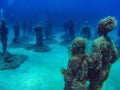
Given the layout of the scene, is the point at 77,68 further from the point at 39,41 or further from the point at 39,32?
the point at 39,41

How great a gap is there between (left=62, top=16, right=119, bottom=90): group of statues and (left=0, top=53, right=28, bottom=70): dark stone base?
25.4ft

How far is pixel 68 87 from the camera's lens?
397 inches

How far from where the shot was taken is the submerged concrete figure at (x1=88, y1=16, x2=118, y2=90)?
9.98 meters

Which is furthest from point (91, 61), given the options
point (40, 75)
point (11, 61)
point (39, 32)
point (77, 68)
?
point (39, 32)

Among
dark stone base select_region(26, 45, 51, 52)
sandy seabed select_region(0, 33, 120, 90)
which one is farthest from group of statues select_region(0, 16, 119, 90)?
dark stone base select_region(26, 45, 51, 52)

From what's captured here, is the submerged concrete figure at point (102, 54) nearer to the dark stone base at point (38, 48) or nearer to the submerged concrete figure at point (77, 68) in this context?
the submerged concrete figure at point (77, 68)

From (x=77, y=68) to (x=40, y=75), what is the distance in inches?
255

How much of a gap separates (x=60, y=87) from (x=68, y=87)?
3.77 meters

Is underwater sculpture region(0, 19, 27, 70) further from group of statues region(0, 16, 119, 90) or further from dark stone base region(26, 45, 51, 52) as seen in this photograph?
group of statues region(0, 16, 119, 90)

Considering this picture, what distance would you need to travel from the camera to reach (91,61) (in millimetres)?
9820

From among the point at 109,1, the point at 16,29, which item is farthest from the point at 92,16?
the point at 109,1

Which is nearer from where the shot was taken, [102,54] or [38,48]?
[102,54]

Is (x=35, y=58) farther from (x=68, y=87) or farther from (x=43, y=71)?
(x=68, y=87)

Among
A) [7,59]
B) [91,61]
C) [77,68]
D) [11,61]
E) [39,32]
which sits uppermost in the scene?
[39,32]
